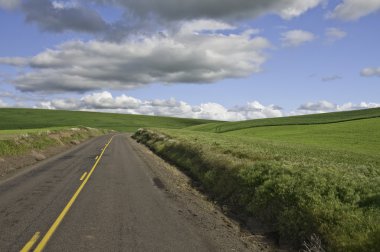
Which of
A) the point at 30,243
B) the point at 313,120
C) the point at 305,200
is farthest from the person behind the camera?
the point at 313,120

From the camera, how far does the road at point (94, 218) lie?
A: 8391 millimetres

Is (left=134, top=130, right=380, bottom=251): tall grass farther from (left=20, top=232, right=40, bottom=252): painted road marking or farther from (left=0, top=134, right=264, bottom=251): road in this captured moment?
(left=20, top=232, right=40, bottom=252): painted road marking

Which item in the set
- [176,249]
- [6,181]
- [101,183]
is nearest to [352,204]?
[176,249]

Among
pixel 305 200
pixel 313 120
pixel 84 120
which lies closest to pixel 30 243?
pixel 305 200

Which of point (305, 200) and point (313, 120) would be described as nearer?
point (305, 200)

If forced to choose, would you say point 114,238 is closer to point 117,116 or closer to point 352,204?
point 352,204

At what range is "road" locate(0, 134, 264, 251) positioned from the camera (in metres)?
8.39

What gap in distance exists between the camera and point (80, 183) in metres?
17.0

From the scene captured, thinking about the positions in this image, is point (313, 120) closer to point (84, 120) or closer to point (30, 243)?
point (30, 243)

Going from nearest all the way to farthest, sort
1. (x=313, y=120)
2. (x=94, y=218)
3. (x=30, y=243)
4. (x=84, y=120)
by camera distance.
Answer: (x=30, y=243) < (x=94, y=218) < (x=313, y=120) < (x=84, y=120)

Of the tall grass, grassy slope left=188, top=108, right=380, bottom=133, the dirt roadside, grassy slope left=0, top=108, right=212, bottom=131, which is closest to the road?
the dirt roadside

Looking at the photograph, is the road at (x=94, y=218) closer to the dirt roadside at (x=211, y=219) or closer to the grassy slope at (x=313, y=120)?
the dirt roadside at (x=211, y=219)

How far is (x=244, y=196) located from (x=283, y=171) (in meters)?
1.78

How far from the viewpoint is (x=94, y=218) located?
1060cm
